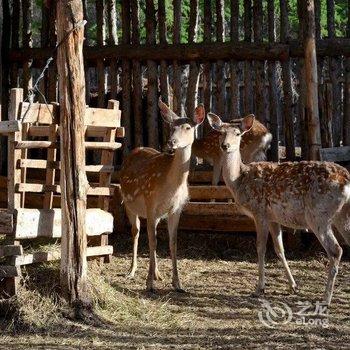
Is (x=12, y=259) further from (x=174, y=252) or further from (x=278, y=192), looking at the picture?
(x=278, y=192)

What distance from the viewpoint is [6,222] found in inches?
311

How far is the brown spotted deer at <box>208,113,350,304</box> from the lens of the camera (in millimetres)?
8656

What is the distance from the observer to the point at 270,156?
11711 mm

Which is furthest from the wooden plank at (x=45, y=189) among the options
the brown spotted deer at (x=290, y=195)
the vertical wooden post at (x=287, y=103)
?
the vertical wooden post at (x=287, y=103)

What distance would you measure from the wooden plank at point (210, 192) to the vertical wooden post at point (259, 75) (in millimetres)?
1143

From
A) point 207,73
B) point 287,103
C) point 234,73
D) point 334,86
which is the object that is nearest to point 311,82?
point 287,103

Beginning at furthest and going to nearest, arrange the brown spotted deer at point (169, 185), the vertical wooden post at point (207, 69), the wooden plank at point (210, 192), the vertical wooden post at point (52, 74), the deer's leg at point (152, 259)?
the vertical wooden post at point (52, 74), the vertical wooden post at point (207, 69), the wooden plank at point (210, 192), the brown spotted deer at point (169, 185), the deer's leg at point (152, 259)

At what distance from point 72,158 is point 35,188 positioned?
0.89 m

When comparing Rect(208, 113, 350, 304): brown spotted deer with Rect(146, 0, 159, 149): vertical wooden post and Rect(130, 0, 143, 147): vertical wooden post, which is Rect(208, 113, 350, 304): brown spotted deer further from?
Rect(130, 0, 143, 147): vertical wooden post

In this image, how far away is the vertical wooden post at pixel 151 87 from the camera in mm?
11930

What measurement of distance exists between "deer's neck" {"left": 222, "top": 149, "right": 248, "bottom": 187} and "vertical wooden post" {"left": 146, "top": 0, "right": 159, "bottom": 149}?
2524 mm

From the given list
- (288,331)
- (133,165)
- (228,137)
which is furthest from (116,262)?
(288,331)

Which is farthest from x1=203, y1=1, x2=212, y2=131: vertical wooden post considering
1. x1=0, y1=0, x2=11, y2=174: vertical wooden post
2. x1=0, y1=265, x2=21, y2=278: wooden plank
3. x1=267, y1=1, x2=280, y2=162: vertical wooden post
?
x1=0, y1=265, x2=21, y2=278: wooden plank

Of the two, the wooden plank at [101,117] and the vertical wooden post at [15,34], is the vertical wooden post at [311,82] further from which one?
the vertical wooden post at [15,34]
